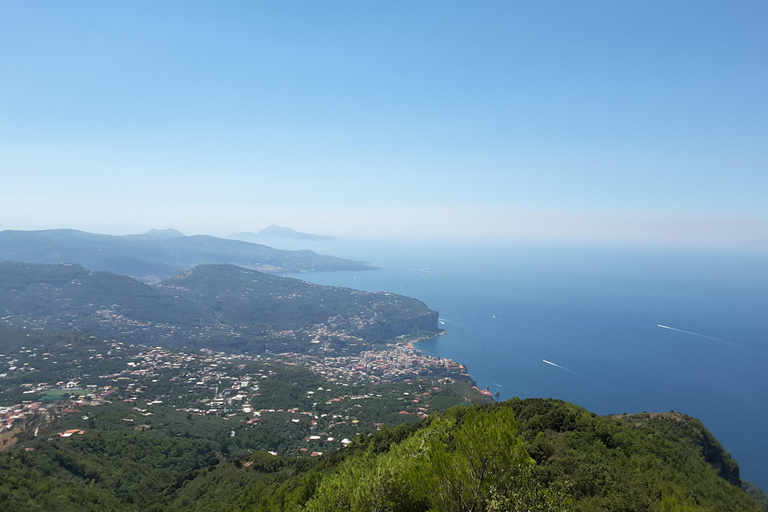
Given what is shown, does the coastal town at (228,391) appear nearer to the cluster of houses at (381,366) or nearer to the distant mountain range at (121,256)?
the cluster of houses at (381,366)

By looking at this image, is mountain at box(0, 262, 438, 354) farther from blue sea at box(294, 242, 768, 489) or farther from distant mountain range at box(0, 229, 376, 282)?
distant mountain range at box(0, 229, 376, 282)

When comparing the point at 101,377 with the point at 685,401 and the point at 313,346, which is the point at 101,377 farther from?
the point at 685,401

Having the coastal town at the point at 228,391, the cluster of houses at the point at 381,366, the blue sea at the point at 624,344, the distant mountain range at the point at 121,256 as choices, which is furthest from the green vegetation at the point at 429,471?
the distant mountain range at the point at 121,256

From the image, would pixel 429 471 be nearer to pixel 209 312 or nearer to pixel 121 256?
pixel 209 312

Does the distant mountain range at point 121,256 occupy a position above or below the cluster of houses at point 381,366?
above

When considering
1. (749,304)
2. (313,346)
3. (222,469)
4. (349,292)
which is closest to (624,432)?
(222,469)

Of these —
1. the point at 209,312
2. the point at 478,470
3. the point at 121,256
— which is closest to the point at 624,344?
the point at 478,470
